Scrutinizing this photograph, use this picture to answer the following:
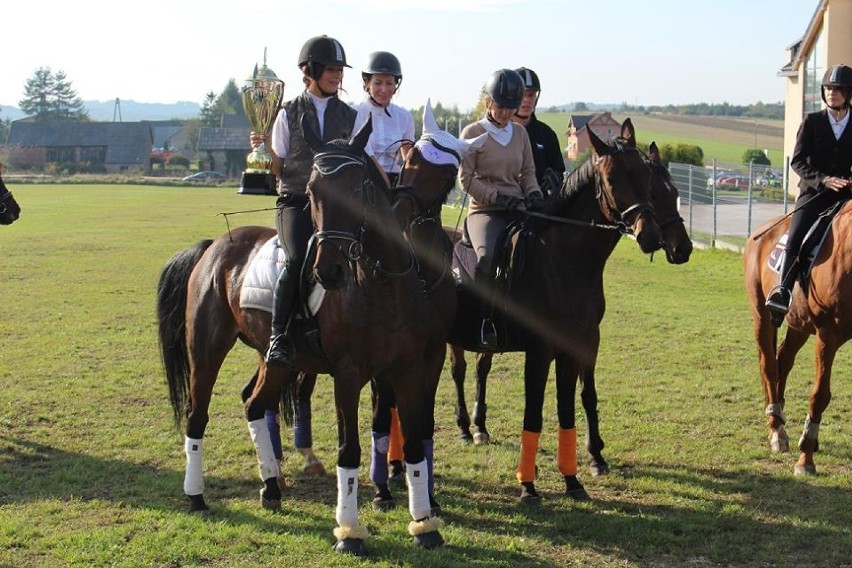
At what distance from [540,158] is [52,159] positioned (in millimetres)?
123069

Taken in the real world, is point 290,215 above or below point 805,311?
above

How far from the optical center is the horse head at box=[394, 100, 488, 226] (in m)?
5.79

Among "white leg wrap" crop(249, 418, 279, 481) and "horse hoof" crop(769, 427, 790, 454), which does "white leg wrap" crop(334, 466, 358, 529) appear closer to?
"white leg wrap" crop(249, 418, 279, 481)

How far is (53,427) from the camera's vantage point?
29.4ft

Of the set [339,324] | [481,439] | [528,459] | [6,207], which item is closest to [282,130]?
[339,324]

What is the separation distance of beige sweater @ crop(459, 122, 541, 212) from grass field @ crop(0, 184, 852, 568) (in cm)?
229

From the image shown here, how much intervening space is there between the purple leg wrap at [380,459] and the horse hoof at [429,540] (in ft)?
2.97

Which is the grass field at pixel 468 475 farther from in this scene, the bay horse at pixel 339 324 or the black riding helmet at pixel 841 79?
the black riding helmet at pixel 841 79

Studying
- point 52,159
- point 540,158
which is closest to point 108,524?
point 540,158

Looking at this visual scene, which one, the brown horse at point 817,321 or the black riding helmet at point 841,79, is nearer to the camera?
the brown horse at point 817,321

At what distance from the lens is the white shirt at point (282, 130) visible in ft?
20.4

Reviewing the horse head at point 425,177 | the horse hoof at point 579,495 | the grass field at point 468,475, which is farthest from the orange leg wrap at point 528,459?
the horse head at point 425,177

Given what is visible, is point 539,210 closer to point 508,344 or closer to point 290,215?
point 508,344

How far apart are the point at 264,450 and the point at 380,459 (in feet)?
2.80
